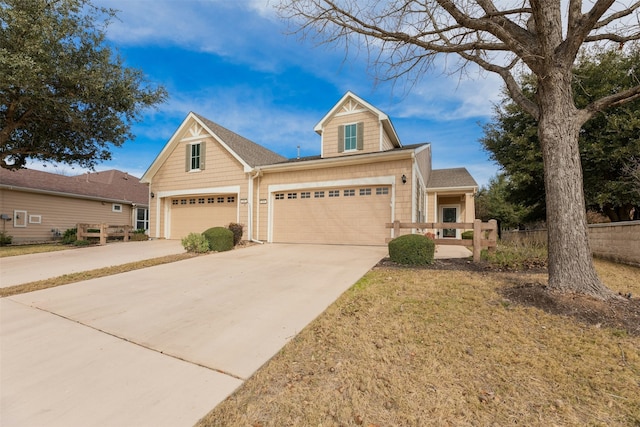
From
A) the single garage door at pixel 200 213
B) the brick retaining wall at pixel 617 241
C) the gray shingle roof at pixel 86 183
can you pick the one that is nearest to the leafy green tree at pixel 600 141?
the brick retaining wall at pixel 617 241

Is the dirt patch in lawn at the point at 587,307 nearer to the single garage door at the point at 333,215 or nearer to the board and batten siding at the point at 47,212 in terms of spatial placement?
the single garage door at the point at 333,215

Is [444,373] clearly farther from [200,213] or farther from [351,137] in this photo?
[200,213]

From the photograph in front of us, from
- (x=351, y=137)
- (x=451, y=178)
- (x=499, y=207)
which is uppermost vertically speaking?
(x=351, y=137)

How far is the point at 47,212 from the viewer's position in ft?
53.7

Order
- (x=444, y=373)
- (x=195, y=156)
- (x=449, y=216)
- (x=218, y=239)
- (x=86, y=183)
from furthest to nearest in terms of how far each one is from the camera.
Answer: (x=86, y=183)
(x=449, y=216)
(x=195, y=156)
(x=218, y=239)
(x=444, y=373)

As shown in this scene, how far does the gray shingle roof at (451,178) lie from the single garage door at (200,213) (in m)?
11.0

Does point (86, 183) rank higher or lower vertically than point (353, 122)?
lower

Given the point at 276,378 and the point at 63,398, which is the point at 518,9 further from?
the point at 63,398

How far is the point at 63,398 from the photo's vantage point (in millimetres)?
2176

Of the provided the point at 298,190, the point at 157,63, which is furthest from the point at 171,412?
the point at 157,63

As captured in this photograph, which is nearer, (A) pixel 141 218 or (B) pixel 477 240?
(B) pixel 477 240

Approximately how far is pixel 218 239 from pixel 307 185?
4262 mm

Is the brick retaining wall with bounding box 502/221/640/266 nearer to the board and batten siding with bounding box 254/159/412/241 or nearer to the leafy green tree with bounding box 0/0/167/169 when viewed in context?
the board and batten siding with bounding box 254/159/412/241

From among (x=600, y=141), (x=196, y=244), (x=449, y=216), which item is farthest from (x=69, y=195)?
(x=600, y=141)
